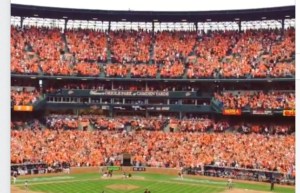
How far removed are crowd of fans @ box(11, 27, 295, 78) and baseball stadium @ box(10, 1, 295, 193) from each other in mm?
94

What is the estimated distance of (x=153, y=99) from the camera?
38.6 m

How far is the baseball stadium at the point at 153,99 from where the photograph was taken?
3047cm

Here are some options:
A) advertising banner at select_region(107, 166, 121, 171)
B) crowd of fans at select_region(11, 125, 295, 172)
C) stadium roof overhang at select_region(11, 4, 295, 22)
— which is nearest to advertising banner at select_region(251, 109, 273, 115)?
crowd of fans at select_region(11, 125, 295, 172)

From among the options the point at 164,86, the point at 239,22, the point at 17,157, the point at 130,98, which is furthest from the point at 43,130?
the point at 239,22

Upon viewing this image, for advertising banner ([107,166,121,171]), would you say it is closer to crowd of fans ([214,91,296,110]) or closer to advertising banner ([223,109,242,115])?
advertising banner ([223,109,242,115])

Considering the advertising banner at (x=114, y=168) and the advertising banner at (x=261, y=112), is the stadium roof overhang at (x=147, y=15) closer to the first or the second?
the advertising banner at (x=261, y=112)

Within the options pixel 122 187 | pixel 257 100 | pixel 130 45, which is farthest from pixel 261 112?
pixel 130 45

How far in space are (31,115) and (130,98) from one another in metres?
8.23

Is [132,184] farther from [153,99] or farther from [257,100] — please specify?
[257,100]

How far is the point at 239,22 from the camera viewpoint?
41.9 meters

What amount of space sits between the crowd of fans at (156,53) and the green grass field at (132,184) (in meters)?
11.3

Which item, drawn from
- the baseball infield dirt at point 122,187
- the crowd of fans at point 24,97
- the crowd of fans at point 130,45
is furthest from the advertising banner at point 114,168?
the crowd of fans at point 130,45

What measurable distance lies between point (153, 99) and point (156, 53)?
494 cm

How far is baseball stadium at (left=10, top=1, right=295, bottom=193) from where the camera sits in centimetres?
3047
